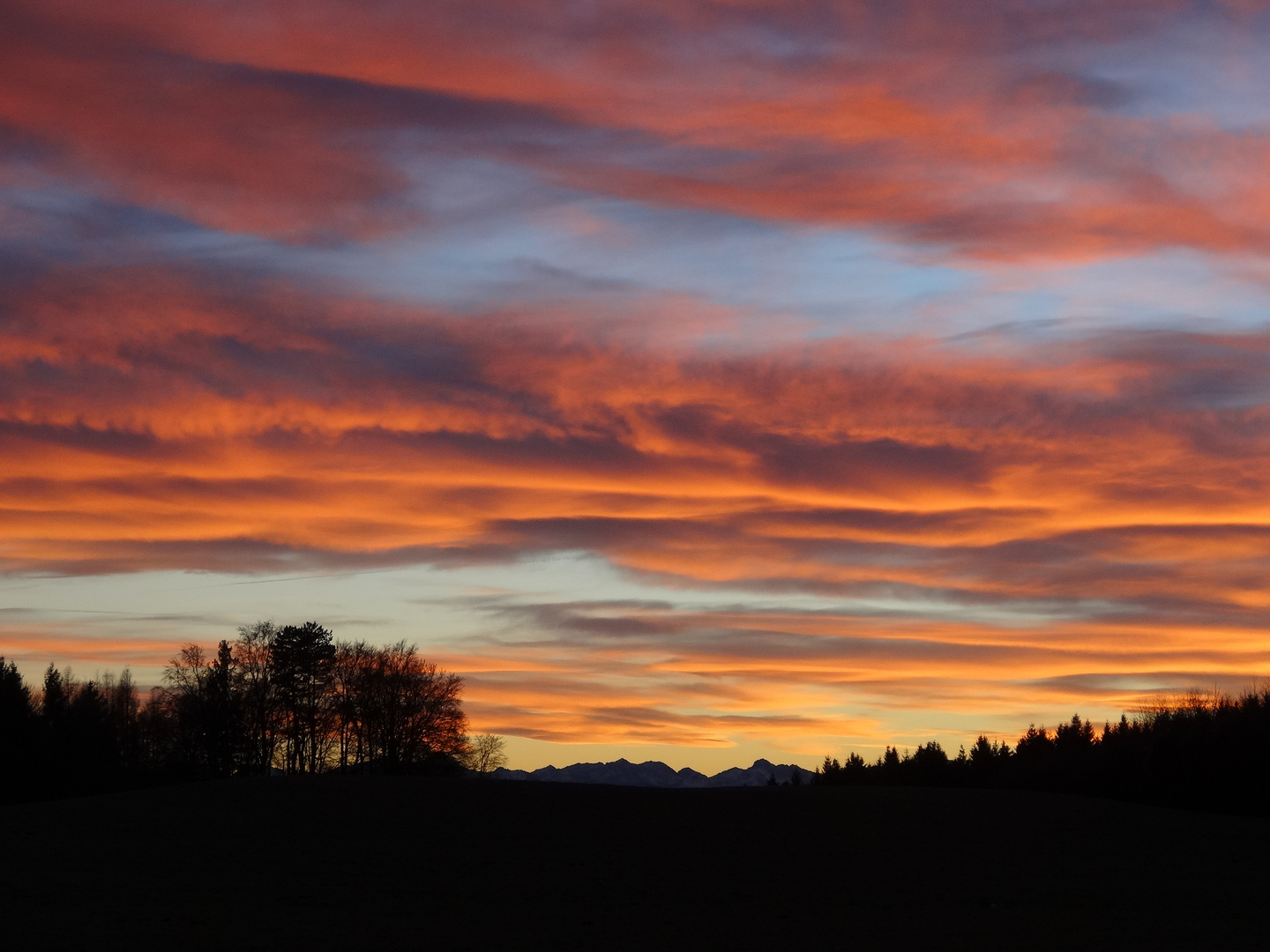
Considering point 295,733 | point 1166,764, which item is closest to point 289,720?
point 295,733

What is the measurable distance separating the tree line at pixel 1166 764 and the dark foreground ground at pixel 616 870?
579 centimetres

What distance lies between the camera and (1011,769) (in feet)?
255

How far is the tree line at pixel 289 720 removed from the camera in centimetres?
8744

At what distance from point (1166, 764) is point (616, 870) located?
3445cm

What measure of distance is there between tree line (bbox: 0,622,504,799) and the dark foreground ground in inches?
1259

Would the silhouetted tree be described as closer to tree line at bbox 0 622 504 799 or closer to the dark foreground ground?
tree line at bbox 0 622 504 799

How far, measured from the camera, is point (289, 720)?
90.8 meters

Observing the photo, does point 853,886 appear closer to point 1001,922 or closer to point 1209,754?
point 1001,922

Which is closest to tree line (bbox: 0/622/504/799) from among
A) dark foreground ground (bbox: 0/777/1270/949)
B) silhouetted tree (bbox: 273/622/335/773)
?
silhouetted tree (bbox: 273/622/335/773)

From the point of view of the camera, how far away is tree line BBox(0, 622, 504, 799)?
87.4 m

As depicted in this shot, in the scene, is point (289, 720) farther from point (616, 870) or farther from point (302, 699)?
point (616, 870)

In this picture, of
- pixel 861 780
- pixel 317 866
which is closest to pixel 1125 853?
pixel 317 866

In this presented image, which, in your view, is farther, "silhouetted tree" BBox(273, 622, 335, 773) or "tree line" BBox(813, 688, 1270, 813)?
"silhouetted tree" BBox(273, 622, 335, 773)

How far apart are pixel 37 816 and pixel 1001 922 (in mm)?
36391
